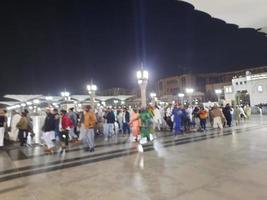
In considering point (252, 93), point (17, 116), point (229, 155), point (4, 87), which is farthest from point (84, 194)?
point (4, 87)

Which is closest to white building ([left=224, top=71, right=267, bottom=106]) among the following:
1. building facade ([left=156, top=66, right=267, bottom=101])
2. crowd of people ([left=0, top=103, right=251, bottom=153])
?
building facade ([left=156, top=66, right=267, bottom=101])

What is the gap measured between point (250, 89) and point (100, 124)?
127ft

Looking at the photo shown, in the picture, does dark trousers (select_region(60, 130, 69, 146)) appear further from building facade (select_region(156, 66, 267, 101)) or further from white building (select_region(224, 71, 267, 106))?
building facade (select_region(156, 66, 267, 101))

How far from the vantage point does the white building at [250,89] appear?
1844 inches

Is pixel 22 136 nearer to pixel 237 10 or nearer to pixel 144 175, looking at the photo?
pixel 144 175

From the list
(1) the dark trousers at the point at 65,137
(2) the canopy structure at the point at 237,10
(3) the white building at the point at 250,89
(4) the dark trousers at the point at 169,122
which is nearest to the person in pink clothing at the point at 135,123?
(1) the dark trousers at the point at 65,137

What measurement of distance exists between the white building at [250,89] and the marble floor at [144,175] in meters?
38.7

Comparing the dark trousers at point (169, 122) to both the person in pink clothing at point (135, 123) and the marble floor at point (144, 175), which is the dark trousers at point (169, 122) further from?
the marble floor at point (144, 175)

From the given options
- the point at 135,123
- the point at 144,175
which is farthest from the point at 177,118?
the point at 144,175

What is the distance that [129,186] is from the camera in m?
5.81

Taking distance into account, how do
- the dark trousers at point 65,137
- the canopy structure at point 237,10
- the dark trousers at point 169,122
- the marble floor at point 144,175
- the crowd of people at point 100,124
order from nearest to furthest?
the canopy structure at point 237,10 → the marble floor at point 144,175 → the crowd of people at point 100,124 → the dark trousers at point 65,137 → the dark trousers at point 169,122

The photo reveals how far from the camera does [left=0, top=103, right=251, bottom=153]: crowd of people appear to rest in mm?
11273

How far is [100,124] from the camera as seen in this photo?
55.3ft

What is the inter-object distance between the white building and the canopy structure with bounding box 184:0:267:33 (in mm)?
43704
